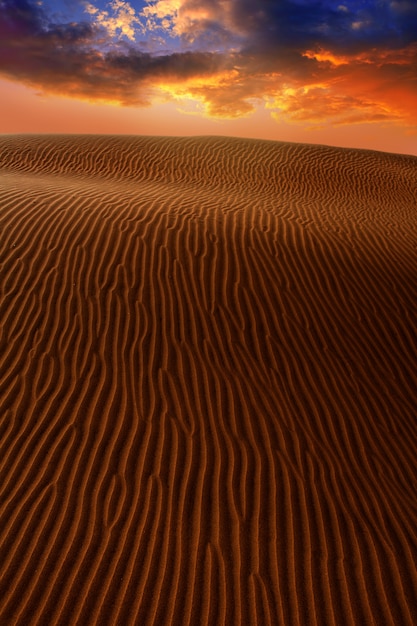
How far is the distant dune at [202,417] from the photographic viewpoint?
299 centimetres

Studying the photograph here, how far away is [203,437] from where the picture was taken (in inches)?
160

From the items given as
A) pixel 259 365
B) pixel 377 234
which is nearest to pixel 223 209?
pixel 377 234

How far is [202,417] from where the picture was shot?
4.24 meters

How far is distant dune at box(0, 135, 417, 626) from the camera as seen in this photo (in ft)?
9.82

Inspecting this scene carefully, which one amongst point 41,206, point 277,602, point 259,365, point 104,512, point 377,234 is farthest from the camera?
point 377,234

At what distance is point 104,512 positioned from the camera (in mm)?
3320

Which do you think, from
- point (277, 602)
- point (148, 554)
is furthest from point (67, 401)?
point (277, 602)

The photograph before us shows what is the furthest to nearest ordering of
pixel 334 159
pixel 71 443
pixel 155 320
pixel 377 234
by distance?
pixel 334 159
pixel 377 234
pixel 155 320
pixel 71 443

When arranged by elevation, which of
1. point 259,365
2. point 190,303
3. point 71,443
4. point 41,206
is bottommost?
point 71,443

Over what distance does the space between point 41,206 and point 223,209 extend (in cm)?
337

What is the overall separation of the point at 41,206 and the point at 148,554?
619cm

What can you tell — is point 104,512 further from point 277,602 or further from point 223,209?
point 223,209

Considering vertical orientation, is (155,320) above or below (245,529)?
above

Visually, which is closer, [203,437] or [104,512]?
[104,512]
